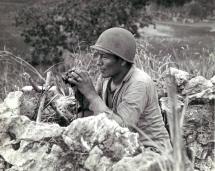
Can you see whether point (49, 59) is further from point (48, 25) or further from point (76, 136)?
point (76, 136)

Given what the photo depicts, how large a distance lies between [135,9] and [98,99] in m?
8.41

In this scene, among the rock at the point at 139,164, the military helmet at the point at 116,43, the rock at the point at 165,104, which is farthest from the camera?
the rock at the point at 165,104

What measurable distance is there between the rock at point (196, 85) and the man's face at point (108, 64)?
1355mm

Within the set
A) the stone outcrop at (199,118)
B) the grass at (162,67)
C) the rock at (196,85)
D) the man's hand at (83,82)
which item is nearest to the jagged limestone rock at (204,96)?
the stone outcrop at (199,118)

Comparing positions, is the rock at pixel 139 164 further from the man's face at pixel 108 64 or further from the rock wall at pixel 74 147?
the man's face at pixel 108 64

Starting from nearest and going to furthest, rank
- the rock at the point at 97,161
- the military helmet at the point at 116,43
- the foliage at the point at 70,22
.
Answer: the rock at the point at 97,161 → the military helmet at the point at 116,43 → the foliage at the point at 70,22

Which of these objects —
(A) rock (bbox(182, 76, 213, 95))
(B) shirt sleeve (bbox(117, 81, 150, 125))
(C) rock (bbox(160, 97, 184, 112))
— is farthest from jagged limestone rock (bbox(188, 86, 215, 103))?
(B) shirt sleeve (bbox(117, 81, 150, 125))

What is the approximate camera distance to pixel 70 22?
11195 millimetres

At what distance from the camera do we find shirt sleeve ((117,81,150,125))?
365cm

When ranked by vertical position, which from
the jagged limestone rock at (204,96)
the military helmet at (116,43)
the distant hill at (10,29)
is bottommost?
the distant hill at (10,29)

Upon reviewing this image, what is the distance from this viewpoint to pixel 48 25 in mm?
11289

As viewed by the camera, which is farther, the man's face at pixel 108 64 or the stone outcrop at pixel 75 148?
the man's face at pixel 108 64

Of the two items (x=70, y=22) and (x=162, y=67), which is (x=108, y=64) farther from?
(x=70, y=22)

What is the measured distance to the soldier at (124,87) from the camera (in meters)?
3.69
